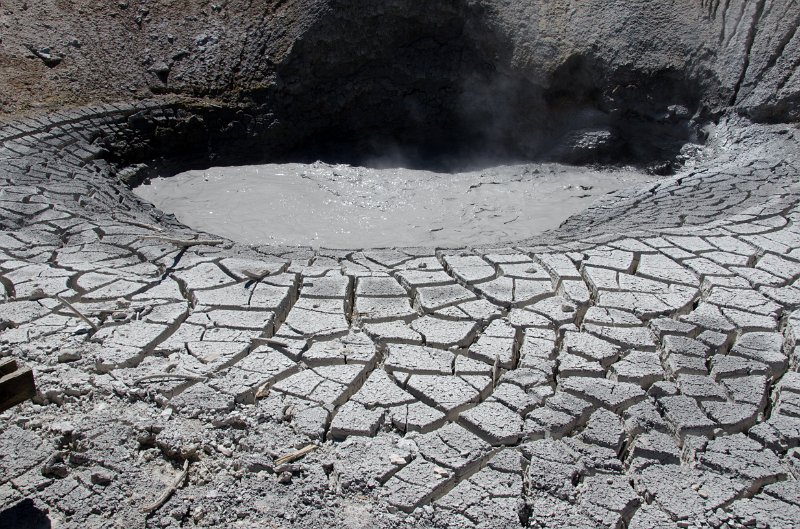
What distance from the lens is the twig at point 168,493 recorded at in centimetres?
234

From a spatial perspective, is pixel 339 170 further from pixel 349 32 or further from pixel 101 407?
pixel 101 407

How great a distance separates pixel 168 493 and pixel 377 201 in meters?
4.43

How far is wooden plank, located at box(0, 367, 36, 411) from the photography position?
7.27ft

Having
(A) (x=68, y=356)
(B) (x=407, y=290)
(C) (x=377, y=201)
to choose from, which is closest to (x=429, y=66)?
(C) (x=377, y=201)

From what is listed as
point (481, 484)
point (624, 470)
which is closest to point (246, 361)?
point (481, 484)

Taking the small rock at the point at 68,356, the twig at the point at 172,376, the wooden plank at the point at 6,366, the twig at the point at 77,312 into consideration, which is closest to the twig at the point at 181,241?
the twig at the point at 77,312

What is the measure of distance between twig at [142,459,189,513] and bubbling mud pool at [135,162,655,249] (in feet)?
10.1

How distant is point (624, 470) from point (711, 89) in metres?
5.86

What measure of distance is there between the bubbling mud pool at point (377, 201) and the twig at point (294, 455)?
9.74 feet

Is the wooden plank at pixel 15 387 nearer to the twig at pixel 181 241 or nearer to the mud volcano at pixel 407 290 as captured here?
the mud volcano at pixel 407 290

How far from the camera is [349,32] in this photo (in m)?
7.89

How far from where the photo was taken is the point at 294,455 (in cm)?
254

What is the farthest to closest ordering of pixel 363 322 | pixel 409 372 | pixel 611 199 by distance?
pixel 611 199, pixel 363 322, pixel 409 372

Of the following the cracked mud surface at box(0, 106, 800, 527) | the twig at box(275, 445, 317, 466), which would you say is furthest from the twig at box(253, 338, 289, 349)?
the twig at box(275, 445, 317, 466)
